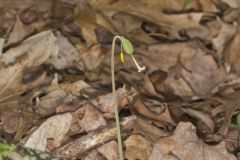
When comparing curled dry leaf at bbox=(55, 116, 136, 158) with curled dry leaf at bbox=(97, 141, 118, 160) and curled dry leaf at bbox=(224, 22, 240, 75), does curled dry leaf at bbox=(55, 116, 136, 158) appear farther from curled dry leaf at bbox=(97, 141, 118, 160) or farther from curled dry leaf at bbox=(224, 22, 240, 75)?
curled dry leaf at bbox=(224, 22, 240, 75)

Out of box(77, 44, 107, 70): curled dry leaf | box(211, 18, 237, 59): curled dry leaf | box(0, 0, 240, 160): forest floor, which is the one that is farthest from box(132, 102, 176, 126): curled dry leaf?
box(211, 18, 237, 59): curled dry leaf

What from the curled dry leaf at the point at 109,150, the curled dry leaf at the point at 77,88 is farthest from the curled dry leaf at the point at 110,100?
the curled dry leaf at the point at 109,150

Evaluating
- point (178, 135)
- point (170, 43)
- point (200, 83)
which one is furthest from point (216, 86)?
point (178, 135)

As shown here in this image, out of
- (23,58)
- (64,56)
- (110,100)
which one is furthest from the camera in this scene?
(64,56)

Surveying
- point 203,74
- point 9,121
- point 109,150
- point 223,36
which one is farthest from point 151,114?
point 223,36

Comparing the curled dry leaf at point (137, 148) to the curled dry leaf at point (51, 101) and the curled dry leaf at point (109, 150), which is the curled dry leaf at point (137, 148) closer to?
the curled dry leaf at point (109, 150)

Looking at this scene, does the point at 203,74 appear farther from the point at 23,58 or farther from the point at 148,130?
the point at 23,58
